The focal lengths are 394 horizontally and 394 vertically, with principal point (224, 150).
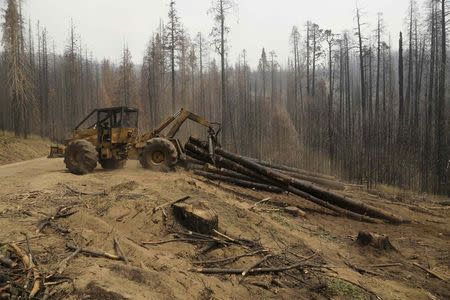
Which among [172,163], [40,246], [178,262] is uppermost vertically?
[172,163]

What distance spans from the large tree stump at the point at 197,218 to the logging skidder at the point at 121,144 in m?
4.98

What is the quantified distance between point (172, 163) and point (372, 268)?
684cm

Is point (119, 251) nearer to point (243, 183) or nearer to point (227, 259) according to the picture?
point (227, 259)

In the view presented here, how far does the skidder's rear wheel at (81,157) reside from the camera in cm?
1184

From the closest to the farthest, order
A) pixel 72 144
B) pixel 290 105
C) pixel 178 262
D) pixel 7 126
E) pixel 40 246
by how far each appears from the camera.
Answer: pixel 40 246
pixel 178 262
pixel 72 144
pixel 7 126
pixel 290 105

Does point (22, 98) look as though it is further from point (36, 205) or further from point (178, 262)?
point (178, 262)

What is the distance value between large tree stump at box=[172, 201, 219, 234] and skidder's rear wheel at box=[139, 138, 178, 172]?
4.91 meters

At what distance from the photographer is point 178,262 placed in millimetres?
5883

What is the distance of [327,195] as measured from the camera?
10977mm

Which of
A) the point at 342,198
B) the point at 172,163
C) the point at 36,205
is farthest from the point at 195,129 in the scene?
the point at 36,205

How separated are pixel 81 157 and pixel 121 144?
144cm

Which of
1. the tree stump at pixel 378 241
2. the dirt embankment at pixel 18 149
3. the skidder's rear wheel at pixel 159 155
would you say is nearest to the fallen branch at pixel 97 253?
the tree stump at pixel 378 241

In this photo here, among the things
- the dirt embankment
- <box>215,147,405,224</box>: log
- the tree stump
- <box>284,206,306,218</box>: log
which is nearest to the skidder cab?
<box>215,147,405,224</box>: log

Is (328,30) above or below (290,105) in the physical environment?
above
